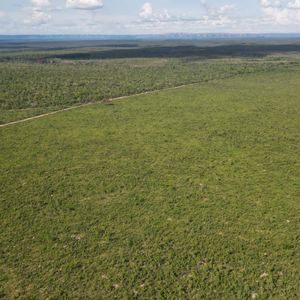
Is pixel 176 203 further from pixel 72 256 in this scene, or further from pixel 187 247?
pixel 72 256

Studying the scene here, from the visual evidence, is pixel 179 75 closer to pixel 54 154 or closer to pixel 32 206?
pixel 54 154

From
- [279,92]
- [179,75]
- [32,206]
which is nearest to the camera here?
[32,206]

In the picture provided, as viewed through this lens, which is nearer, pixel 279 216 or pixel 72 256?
pixel 72 256

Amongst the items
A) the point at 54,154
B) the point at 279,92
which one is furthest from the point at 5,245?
the point at 279,92

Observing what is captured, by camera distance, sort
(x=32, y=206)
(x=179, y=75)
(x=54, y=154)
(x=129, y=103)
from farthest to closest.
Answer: (x=179, y=75), (x=129, y=103), (x=54, y=154), (x=32, y=206)

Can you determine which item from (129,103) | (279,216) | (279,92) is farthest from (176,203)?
(279,92)

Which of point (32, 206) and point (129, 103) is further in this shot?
point (129, 103)
